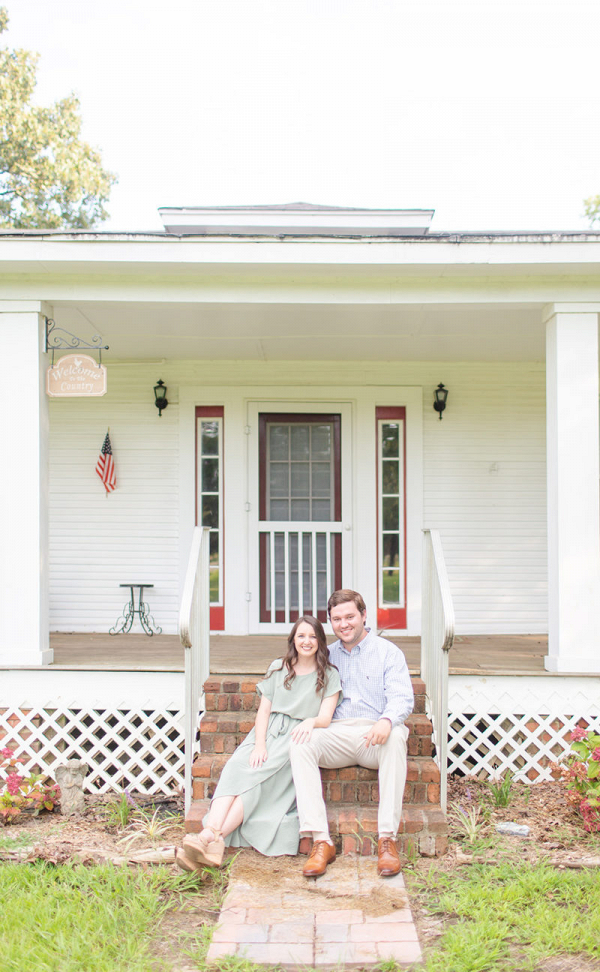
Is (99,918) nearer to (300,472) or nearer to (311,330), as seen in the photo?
(311,330)

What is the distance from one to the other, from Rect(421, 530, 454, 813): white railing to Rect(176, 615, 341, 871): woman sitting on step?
0.53m

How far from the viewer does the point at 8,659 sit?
434 centimetres

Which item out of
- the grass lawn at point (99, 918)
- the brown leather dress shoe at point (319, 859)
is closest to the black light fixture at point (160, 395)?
the grass lawn at point (99, 918)

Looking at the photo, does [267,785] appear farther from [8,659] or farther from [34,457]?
[34,457]

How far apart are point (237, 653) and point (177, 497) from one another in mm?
1712

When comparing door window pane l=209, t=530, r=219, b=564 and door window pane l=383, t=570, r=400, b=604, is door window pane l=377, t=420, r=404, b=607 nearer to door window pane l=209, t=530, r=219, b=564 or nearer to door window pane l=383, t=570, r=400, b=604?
door window pane l=383, t=570, r=400, b=604

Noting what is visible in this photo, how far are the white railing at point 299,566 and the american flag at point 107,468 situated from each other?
1.32 m

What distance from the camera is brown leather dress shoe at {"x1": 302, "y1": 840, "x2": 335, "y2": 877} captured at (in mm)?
2996

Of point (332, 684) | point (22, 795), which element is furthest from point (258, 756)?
point (22, 795)

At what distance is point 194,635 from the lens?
3805mm

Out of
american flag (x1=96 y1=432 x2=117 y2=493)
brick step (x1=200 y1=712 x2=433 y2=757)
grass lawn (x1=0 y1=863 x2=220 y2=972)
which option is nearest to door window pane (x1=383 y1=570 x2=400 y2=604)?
brick step (x1=200 y1=712 x2=433 y2=757)
